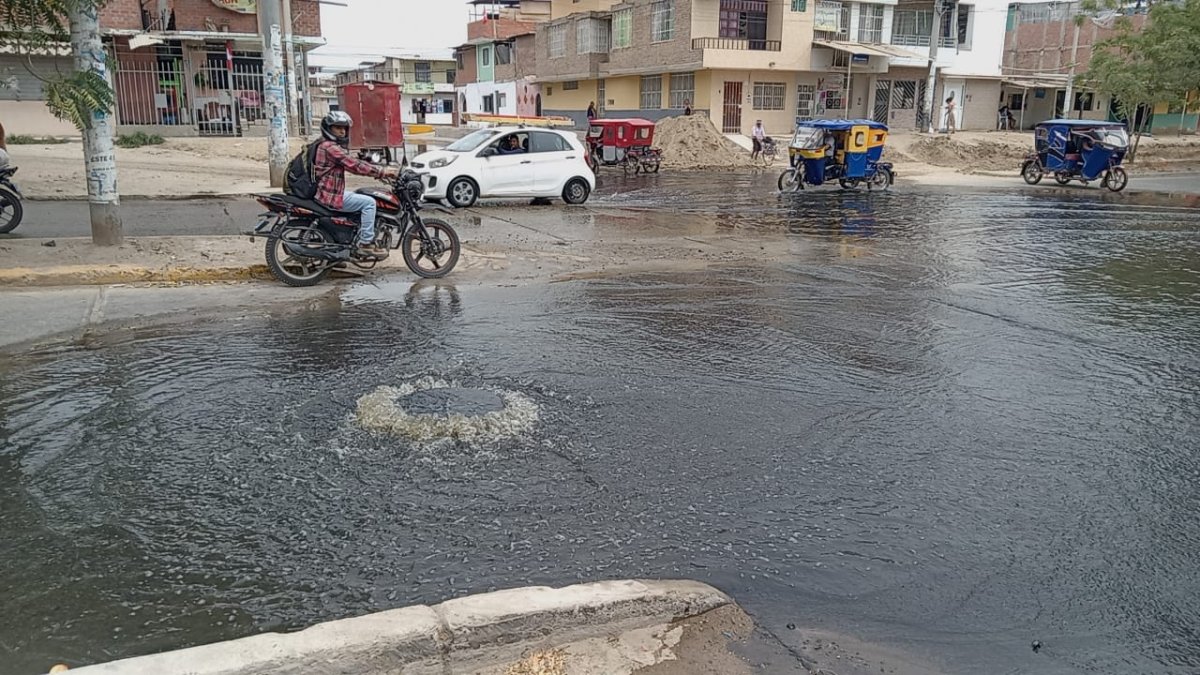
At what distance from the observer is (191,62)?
29.0m

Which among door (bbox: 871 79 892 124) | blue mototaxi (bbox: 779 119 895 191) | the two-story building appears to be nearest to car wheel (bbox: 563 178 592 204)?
blue mototaxi (bbox: 779 119 895 191)

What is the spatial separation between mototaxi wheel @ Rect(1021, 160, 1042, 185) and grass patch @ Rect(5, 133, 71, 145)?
27.1m

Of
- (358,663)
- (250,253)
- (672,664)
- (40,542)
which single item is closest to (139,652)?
(358,663)

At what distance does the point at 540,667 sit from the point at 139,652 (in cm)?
140

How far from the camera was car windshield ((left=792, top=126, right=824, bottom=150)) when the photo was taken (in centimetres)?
2189

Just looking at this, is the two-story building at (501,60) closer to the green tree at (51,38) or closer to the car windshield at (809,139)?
the car windshield at (809,139)

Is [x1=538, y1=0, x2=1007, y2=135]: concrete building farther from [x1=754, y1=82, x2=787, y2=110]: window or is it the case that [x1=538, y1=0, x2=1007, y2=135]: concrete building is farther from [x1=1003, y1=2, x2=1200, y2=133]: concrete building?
[x1=1003, y1=2, x2=1200, y2=133]: concrete building

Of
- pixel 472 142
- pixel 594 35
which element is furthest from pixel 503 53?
pixel 472 142

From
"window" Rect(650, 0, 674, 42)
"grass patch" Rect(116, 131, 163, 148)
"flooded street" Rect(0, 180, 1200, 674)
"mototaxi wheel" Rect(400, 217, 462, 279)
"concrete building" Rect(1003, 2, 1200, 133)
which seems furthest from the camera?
"concrete building" Rect(1003, 2, 1200, 133)

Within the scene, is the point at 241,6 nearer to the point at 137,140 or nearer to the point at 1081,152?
the point at 137,140

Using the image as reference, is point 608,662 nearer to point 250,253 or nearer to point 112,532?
point 112,532

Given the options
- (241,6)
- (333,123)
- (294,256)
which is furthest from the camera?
(241,6)

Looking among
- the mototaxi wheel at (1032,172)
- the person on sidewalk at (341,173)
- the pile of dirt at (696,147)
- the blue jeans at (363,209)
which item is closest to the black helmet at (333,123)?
the person on sidewalk at (341,173)

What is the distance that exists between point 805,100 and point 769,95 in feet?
6.53
